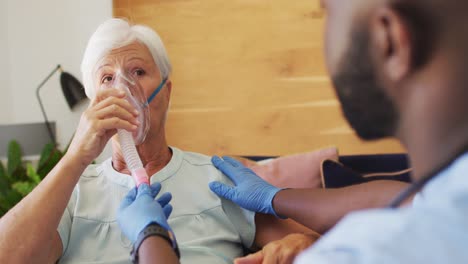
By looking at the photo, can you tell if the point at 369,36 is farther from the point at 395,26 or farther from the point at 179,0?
the point at 179,0

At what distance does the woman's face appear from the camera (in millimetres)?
1667

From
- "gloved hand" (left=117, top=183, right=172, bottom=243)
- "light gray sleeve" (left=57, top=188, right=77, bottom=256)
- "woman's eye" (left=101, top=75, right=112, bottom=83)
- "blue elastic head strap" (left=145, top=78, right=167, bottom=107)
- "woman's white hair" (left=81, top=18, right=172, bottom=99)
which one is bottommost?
"light gray sleeve" (left=57, top=188, right=77, bottom=256)

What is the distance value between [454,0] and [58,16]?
2.80 metres

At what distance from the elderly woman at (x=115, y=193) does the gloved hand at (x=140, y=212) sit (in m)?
0.17

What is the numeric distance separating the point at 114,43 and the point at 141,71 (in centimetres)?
12

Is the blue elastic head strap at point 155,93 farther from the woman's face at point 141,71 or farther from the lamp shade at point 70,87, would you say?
the lamp shade at point 70,87

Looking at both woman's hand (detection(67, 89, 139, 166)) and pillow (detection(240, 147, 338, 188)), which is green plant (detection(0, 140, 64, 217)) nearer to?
woman's hand (detection(67, 89, 139, 166))

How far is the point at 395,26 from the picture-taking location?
629 millimetres

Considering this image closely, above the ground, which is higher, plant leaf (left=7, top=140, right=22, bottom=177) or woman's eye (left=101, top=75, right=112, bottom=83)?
woman's eye (left=101, top=75, right=112, bottom=83)

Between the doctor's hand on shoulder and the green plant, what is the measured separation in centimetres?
128

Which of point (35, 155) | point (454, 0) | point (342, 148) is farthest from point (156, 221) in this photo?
point (35, 155)

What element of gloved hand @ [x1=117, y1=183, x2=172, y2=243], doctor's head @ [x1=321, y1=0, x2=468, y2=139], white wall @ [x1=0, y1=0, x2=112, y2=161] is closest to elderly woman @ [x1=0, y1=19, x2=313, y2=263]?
gloved hand @ [x1=117, y1=183, x2=172, y2=243]

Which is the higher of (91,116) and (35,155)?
(91,116)

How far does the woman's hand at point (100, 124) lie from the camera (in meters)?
1.49
